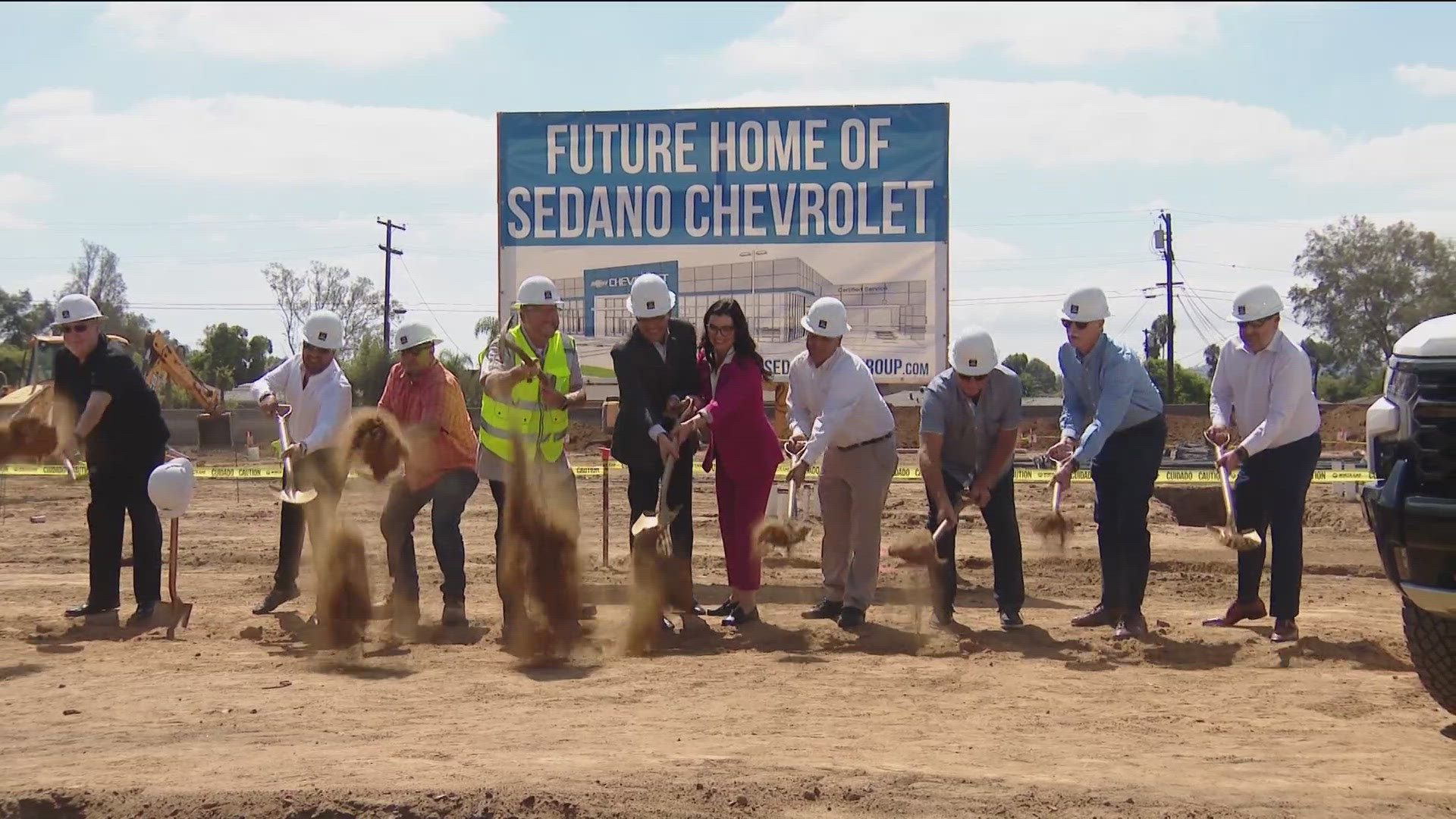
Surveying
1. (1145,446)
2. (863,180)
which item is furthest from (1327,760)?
(863,180)

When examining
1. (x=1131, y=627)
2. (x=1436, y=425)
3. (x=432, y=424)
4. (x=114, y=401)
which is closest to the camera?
(x=1436, y=425)

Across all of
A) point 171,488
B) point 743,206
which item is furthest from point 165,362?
point 171,488

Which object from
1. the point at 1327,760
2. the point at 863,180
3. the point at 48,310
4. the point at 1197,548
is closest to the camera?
the point at 1327,760

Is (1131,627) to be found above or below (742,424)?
below

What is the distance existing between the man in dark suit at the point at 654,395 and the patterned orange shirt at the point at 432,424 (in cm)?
98

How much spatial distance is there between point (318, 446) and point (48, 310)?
65499 mm

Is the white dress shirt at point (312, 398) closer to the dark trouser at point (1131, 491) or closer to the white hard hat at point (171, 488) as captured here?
the white hard hat at point (171, 488)

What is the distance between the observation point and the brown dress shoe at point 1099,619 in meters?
8.38

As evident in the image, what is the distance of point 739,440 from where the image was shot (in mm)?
8273

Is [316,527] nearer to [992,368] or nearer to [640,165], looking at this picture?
[992,368]

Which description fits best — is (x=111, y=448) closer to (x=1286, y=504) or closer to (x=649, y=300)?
(x=649, y=300)

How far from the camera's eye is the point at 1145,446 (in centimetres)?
804

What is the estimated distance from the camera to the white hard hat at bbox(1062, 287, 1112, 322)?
7.97 metres

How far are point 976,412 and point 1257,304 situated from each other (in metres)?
1.70
